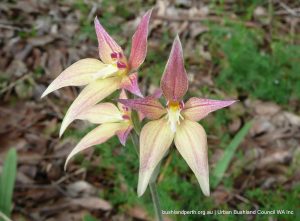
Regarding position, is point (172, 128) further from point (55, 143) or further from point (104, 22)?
point (104, 22)

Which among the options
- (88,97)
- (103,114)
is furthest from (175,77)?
(103,114)

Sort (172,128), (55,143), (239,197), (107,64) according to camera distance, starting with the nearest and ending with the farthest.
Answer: (172,128), (107,64), (239,197), (55,143)

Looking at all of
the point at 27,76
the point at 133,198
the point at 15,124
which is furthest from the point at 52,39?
the point at 133,198

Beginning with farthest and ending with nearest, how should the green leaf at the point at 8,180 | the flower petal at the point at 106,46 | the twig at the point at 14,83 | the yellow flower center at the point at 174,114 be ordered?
the twig at the point at 14,83, the green leaf at the point at 8,180, the flower petal at the point at 106,46, the yellow flower center at the point at 174,114

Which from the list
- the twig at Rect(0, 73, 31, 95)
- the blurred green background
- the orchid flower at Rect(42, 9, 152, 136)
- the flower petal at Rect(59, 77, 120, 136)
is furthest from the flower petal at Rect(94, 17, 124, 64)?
the twig at Rect(0, 73, 31, 95)

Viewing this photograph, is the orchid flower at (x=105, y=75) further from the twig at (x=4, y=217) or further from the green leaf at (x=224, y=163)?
the green leaf at (x=224, y=163)

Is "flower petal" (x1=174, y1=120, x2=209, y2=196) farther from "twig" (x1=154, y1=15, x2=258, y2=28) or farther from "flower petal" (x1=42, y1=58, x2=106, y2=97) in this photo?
"twig" (x1=154, y1=15, x2=258, y2=28)

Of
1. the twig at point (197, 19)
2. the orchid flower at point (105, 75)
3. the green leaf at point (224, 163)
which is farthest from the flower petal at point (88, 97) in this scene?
the twig at point (197, 19)
